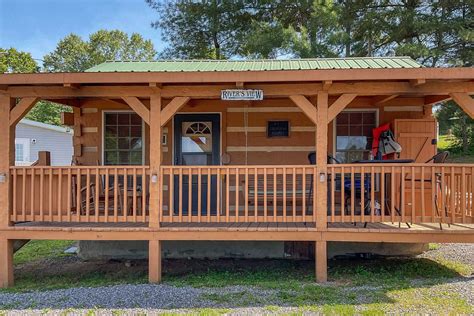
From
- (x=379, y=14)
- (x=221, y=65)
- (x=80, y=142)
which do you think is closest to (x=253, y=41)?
(x=379, y=14)

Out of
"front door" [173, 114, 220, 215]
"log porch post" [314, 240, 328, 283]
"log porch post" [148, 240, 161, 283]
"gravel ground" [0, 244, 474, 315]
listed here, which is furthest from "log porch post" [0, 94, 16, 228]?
"log porch post" [314, 240, 328, 283]

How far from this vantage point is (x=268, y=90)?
5238 mm

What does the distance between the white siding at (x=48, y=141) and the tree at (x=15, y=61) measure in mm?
11861

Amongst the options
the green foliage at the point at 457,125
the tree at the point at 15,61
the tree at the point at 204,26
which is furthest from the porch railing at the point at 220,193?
the tree at the point at 15,61

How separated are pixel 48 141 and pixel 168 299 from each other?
57.9 ft

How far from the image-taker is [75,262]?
6.86 metres

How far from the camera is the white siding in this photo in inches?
727

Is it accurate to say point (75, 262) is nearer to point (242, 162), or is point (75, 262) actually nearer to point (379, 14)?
point (242, 162)

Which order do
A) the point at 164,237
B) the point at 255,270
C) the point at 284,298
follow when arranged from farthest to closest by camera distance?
the point at 255,270 → the point at 164,237 → the point at 284,298

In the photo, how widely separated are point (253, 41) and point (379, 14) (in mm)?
5106

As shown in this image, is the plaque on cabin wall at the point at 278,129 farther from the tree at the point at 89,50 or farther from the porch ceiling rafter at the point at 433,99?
the tree at the point at 89,50

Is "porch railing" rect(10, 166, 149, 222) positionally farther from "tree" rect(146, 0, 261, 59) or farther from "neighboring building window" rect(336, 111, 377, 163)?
"tree" rect(146, 0, 261, 59)

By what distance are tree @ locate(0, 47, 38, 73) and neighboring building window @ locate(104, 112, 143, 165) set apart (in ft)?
87.2

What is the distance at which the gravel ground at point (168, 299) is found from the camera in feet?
13.8
